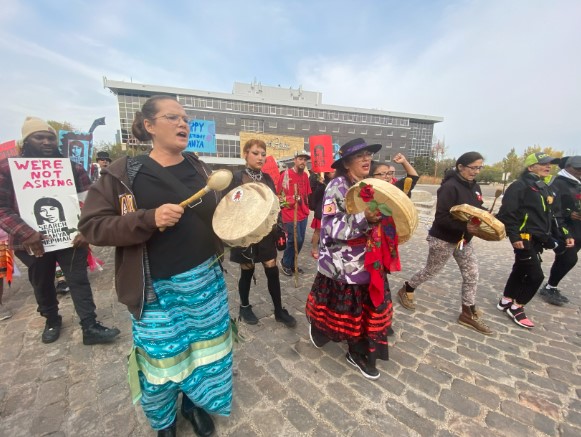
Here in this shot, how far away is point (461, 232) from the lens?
11.4 feet

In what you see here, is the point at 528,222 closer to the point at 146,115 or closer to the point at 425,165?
the point at 146,115

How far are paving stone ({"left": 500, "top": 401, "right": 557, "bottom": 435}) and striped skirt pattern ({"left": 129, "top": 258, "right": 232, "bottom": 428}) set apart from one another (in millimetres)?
2418

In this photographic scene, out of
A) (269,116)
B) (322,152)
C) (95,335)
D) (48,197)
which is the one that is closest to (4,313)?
(95,335)

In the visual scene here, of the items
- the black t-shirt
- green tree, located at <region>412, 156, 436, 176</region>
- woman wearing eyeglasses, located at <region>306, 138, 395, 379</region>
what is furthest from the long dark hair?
green tree, located at <region>412, 156, 436, 176</region>

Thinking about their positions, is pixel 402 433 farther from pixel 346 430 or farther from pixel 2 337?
pixel 2 337

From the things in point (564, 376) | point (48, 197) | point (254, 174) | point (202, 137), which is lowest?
point (564, 376)

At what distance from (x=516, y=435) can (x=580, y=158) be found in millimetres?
4702

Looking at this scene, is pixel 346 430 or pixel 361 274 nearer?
pixel 346 430

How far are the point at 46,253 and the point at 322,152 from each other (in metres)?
4.75

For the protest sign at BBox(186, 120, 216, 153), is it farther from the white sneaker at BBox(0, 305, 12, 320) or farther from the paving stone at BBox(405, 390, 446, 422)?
the paving stone at BBox(405, 390, 446, 422)

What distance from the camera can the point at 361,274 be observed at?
254cm

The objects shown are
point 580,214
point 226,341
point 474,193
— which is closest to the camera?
point 226,341

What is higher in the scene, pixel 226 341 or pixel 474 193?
pixel 474 193

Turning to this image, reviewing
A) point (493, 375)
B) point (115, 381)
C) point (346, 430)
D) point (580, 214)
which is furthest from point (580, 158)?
point (115, 381)
